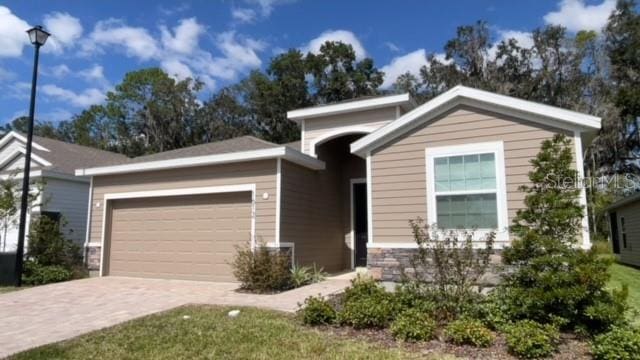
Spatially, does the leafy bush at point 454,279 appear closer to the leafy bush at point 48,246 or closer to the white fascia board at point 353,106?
the white fascia board at point 353,106

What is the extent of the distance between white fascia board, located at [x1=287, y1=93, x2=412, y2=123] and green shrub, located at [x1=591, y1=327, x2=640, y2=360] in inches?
316

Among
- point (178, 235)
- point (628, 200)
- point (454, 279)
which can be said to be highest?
point (628, 200)

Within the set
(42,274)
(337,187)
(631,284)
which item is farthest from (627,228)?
(42,274)

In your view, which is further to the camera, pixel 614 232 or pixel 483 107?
pixel 614 232

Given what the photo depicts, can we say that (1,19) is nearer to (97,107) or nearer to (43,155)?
(43,155)

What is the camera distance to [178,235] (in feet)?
38.3

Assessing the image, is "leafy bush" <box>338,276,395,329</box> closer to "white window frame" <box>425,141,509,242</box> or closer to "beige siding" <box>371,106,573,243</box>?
"beige siding" <box>371,106,573,243</box>

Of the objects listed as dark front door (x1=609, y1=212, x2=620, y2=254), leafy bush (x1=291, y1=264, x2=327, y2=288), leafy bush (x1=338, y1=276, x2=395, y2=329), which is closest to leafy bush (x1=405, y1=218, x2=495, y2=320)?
leafy bush (x1=338, y1=276, x2=395, y2=329)

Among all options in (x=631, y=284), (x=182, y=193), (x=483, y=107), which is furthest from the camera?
(x=182, y=193)

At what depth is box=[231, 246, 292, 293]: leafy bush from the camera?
920 centimetres

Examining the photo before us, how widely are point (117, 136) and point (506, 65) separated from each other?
3140 cm

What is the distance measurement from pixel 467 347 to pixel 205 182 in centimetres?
792

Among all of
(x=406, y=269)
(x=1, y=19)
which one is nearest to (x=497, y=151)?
(x=406, y=269)

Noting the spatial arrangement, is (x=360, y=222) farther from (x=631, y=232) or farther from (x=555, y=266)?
(x=631, y=232)
